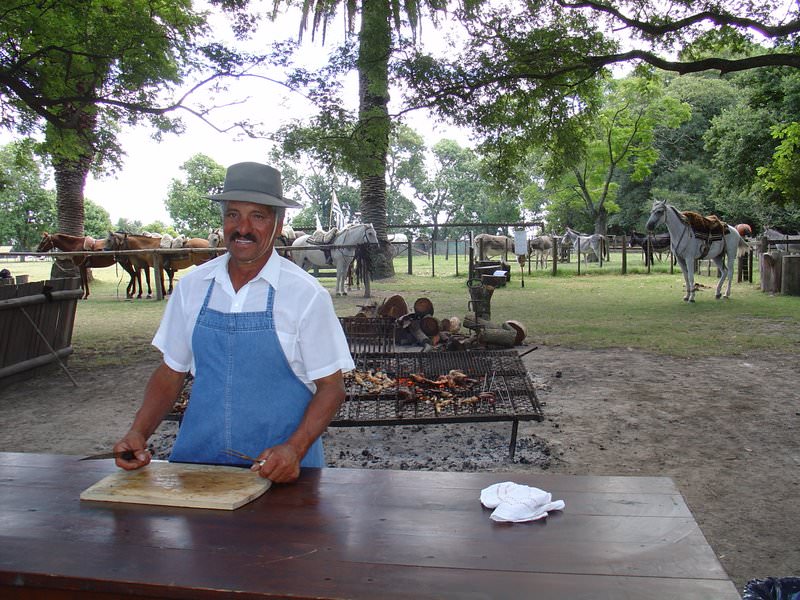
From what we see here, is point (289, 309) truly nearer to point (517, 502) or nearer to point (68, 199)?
point (517, 502)

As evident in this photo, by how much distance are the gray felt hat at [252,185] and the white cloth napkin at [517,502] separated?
1.23 m

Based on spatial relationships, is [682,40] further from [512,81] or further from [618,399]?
[618,399]

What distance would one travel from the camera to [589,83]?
1302 centimetres

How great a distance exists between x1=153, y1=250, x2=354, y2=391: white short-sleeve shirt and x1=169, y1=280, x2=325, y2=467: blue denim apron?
2 centimetres

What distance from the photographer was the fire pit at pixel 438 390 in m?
4.72

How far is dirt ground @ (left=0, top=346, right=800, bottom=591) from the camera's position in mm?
3979

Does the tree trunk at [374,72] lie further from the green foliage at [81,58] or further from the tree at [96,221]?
the tree at [96,221]

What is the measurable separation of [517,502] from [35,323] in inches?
302

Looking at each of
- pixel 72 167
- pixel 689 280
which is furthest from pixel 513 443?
pixel 689 280

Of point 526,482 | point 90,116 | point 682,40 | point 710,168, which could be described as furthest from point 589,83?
point 710,168

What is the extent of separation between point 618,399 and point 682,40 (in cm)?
833

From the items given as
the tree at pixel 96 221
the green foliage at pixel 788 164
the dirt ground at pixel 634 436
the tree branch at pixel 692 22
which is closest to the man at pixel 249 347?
the dirt ground at pixel 634 436

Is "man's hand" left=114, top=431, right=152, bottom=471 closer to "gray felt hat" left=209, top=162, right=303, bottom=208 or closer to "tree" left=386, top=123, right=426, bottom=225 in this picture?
"gray felt hat" left=209, top=162, right=303, bottom=208

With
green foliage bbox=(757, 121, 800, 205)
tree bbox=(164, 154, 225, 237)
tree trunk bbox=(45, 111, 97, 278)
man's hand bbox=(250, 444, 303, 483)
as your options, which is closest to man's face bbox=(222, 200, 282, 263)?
man's hand bbox=(250, 444, 303, 483)
